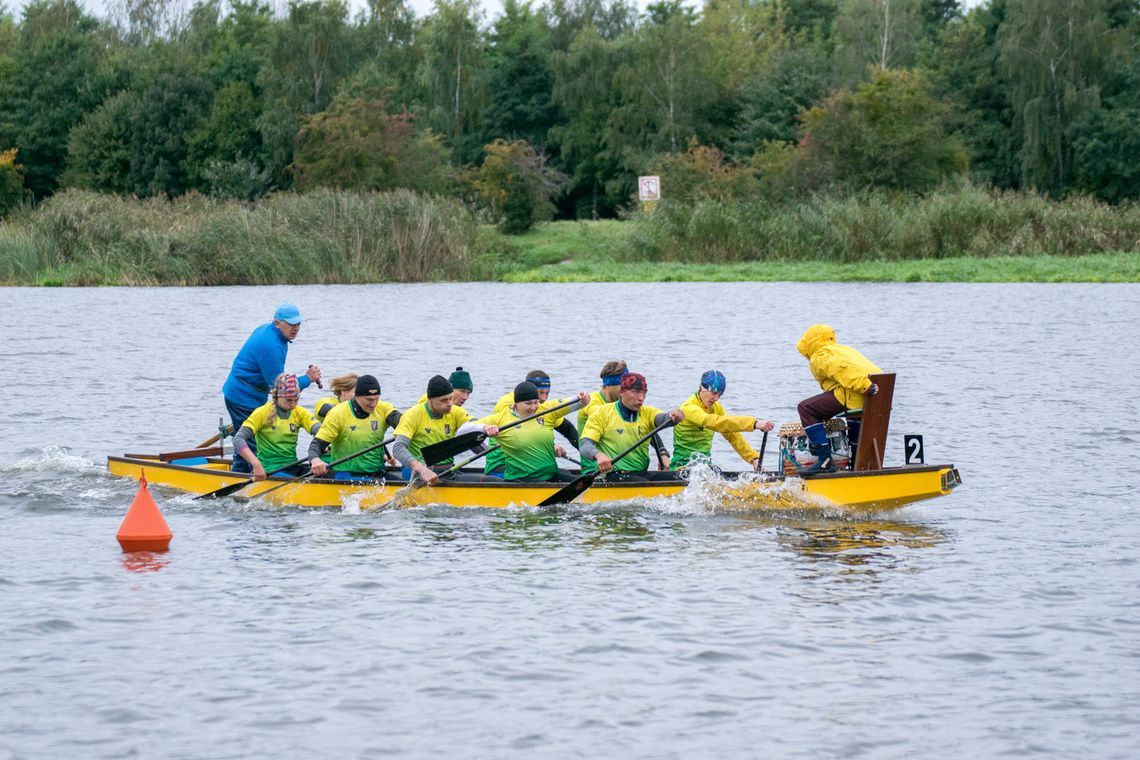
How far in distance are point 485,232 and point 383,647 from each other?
141ft

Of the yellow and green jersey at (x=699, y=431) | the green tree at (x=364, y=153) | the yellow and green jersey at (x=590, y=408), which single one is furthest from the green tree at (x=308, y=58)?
the yellow and green jersey at (x=699, y=431)

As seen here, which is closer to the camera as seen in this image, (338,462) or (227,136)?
(338,462)

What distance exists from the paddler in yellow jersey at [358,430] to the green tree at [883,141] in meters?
42.8

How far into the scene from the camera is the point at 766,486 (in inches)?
613

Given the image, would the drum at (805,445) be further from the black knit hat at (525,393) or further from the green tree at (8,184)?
the green tree at (8,184)

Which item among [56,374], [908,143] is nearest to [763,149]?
[908,143]

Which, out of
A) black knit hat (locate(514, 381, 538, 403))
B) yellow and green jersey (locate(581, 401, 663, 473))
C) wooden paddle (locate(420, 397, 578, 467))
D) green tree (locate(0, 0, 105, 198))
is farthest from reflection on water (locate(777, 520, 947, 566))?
green tree (locate(0, 0, 105, 198))

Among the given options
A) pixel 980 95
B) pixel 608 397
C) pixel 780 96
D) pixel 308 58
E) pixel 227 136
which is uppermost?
pixel 308 58

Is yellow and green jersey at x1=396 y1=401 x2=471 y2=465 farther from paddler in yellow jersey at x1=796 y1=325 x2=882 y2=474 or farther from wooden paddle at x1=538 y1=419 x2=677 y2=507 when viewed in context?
paddler in yellow jersey at x1=796 y1=325 x2=882 y2=474

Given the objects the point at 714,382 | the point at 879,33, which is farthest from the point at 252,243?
the point at 879,33

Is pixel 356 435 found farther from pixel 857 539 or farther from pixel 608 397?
pixel 857 539

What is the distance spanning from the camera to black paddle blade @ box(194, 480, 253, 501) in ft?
54.7

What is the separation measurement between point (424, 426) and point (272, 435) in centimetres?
177

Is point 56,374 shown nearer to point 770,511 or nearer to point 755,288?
point 770,511
